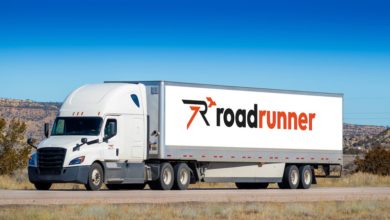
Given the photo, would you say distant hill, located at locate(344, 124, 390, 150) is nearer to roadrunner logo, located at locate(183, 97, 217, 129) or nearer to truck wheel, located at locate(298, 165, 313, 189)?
truck wheel, located at locate(298, 165, 313, 189)

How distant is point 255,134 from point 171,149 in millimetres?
5533

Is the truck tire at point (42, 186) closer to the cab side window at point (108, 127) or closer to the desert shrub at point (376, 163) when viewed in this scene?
the cab side window at point (108, 127)

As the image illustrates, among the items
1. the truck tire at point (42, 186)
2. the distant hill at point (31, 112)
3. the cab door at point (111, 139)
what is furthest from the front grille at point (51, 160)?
the distant hill at point (31, 112)

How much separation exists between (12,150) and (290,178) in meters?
15.5

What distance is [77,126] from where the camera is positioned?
37000 millimetres

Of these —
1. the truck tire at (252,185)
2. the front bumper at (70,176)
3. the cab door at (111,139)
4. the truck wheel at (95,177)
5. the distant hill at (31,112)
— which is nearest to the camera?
the front bumper at (70,176)

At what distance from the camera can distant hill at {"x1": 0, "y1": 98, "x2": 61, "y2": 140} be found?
395 ft

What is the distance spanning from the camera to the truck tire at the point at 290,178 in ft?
145

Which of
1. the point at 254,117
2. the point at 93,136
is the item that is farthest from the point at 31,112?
the point at 93,136

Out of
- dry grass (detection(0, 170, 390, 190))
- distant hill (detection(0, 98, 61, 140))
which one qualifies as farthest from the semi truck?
distant hill (detection(0, 98, 61, 140))

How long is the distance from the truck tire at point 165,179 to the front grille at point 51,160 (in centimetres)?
436

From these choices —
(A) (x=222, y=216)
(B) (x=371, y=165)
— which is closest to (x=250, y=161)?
(A) (x=222, y=216)

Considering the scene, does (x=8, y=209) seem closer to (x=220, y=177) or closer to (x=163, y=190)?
(x=163, y=190)

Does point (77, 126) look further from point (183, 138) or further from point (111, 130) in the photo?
point (183, 138)
